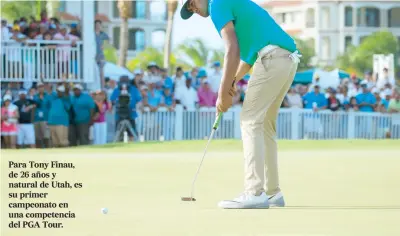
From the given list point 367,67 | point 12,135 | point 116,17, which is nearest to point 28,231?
point 12,135

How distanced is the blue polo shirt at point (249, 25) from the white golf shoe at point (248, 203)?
127 centimetres

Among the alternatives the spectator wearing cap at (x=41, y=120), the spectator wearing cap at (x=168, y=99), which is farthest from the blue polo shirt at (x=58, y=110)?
the spectator wearing cap at (x=168, y=99)

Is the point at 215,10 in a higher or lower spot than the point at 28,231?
higher

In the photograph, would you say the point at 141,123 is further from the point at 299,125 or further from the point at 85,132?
the point at 299,125

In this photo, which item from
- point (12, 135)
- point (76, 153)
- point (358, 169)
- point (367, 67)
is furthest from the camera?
point (367, 67)

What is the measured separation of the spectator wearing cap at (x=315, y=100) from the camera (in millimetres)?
31428

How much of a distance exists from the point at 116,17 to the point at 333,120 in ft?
285

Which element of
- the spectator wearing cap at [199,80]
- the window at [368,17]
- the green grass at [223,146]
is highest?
the window at [368,17]

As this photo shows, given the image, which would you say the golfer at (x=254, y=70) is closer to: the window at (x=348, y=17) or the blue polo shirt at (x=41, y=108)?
the blue polo shirt at (x=41, y=108)

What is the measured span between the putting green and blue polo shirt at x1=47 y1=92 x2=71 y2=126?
5.74 m

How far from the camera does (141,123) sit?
2969cm

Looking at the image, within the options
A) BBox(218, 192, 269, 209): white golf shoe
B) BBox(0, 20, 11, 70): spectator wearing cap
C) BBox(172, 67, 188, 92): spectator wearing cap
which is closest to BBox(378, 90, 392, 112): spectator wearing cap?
BBox(172, 67, 188, 92): spectator wearing cap

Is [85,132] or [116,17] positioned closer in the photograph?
[85,132]

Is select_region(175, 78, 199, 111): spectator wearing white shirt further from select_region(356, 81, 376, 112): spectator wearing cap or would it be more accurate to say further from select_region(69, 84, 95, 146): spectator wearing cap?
select_region(356, 81, 376, 112): spectator wearing cap
